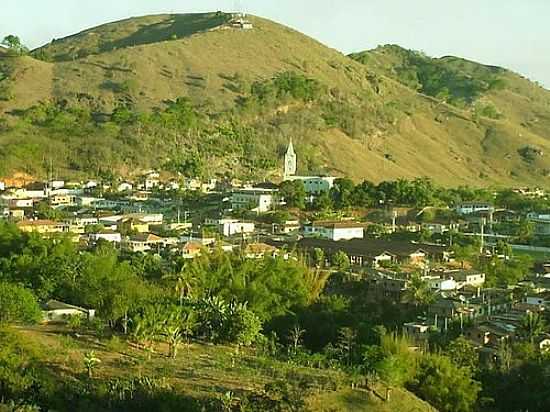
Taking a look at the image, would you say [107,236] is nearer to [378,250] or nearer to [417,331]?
[378,250]

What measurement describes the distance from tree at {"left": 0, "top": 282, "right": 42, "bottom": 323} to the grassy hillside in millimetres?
368

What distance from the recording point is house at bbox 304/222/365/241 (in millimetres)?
28906

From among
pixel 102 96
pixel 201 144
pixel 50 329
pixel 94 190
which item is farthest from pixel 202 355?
pixel 102 96

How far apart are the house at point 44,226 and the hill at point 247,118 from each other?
1215 cm

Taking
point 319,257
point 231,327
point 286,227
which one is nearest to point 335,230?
point 286,227

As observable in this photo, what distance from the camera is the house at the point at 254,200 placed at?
3381cm

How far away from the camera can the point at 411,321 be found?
60.8 ft

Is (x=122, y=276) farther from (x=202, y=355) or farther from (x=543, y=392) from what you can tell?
(x=543, y=392)

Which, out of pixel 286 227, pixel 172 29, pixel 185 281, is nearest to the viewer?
pixel 185 281

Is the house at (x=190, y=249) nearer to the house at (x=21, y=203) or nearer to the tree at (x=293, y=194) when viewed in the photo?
the tree at (x=293, y=194)

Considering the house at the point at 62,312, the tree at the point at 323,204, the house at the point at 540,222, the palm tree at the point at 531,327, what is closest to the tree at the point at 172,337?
the house at the point at 62,312

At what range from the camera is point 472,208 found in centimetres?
3525

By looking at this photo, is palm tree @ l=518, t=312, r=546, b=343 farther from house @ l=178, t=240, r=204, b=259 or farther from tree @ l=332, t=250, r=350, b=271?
house @ l=178, t=240, r=204, b=259

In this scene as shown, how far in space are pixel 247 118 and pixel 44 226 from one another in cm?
2341
